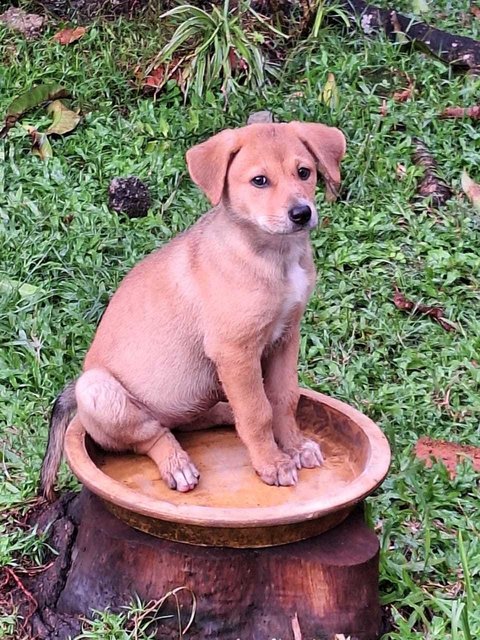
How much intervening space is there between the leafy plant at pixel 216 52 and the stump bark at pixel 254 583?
4.50 m

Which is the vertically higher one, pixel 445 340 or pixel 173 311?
pixel 173 311

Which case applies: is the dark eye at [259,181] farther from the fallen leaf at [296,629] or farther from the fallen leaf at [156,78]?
the fallen leaf at [156,78]

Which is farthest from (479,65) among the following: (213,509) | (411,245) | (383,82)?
(213,509)

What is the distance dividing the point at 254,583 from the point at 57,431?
3.85ft

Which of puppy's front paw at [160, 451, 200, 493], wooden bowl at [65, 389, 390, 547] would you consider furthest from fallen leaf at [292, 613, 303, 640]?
puppy's front paw at [160, 451, 200, 493]

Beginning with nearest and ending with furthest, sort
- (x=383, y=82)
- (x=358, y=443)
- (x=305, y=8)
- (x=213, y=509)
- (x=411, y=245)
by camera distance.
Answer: (x=213, y=509) < (x=358, y=443) < (x=411, y=245) < (x=383, y=82) < (x=305, y=8)

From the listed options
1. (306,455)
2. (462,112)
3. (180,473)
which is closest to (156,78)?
(462,112)

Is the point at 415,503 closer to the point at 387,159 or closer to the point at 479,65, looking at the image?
the point at 387,159

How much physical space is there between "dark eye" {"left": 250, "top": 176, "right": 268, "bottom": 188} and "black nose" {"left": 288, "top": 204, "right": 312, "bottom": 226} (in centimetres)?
18

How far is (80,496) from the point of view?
153 inches

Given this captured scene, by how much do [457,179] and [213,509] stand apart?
4.16 metres

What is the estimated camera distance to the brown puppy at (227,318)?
339 centimetres

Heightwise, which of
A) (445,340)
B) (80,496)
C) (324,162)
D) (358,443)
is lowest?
(445,340)

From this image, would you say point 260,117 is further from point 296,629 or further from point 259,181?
point 296,629
